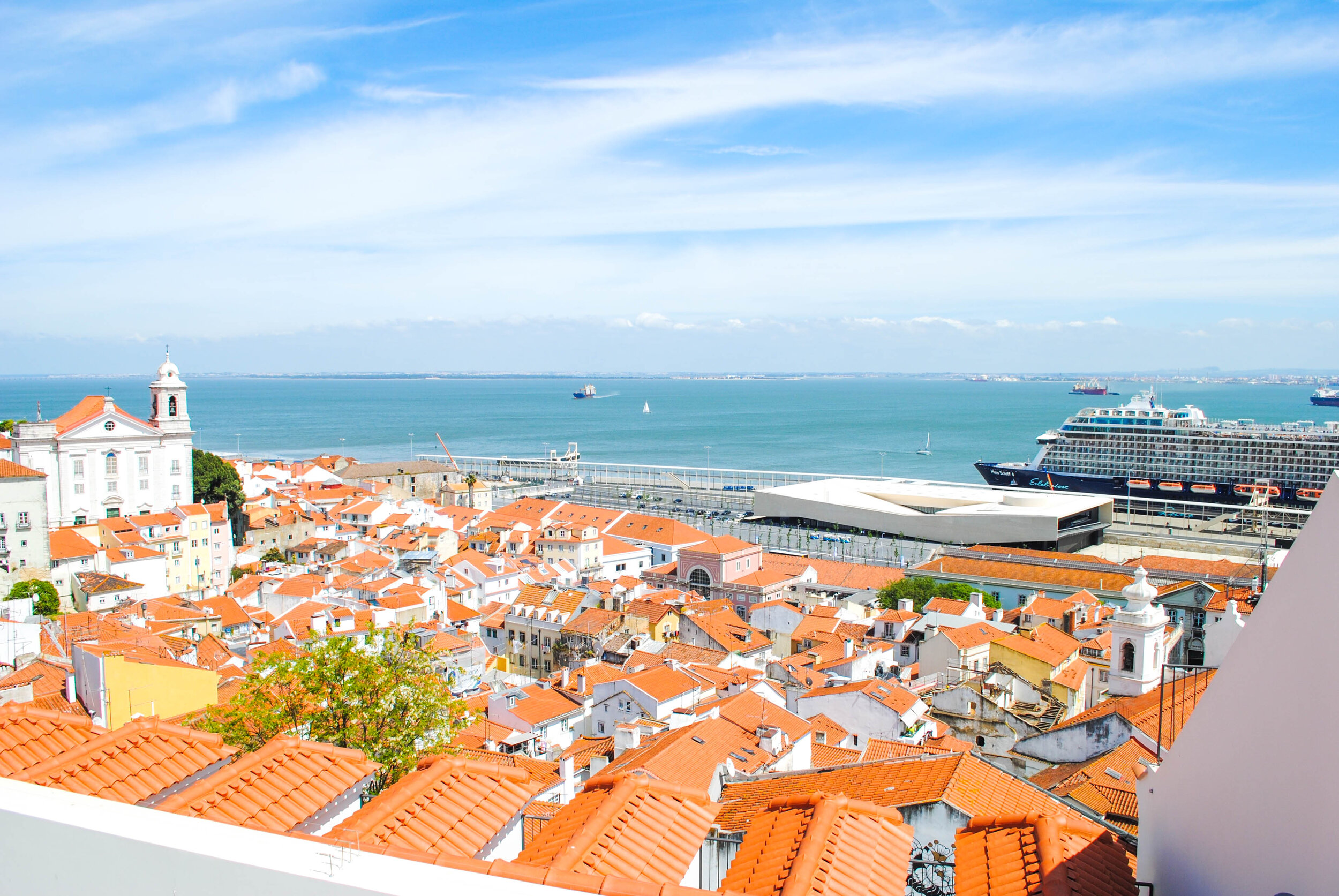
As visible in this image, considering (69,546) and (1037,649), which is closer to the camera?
(1037,649)

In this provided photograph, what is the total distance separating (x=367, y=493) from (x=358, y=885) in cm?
4118

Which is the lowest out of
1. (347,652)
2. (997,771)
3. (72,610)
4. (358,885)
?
(72,610)

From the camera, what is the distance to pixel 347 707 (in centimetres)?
495

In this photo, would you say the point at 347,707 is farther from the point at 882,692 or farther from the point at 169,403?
the point at 169,403

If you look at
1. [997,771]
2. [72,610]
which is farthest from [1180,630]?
[72,610]

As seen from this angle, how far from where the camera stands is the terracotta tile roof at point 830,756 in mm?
9305

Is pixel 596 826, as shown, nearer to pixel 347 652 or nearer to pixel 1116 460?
pixel 347 652

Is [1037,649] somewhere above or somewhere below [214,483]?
below

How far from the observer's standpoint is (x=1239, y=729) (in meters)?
1.54

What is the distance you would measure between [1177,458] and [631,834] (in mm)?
48891

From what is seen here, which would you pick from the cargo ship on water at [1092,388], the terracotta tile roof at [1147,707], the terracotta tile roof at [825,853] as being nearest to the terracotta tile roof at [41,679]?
the terracotta tile roof at [825,853]

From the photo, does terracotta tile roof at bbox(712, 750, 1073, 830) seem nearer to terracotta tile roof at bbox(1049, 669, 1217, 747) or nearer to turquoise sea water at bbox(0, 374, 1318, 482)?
terracotta tile roof at bbox(1049, 669, 1217, 747)

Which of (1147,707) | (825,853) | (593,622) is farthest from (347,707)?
(593,622)

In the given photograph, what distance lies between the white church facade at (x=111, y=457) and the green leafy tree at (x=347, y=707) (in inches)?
1022
